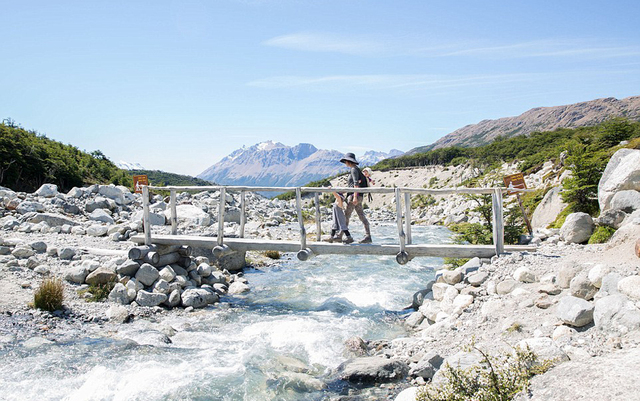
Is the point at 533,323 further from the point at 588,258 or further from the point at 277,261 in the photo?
the point at 277,261

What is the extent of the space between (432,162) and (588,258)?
87.1 metres

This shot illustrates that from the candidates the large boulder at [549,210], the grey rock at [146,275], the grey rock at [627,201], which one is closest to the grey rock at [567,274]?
the grey rock at [627,201]

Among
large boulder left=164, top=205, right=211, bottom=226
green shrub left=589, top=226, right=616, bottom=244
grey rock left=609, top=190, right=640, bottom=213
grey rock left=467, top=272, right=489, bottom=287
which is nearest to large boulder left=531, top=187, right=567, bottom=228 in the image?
grey rock left=609, top=190, right=640, bottom=213

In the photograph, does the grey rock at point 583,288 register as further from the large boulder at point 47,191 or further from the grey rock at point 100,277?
the large boulder at point 47,191

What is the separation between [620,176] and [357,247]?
7.48m

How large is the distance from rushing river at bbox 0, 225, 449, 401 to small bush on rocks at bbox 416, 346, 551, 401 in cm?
235

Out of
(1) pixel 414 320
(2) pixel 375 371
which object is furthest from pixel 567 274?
(2) pixel 375 371

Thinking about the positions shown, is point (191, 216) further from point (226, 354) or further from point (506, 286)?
point (506, 286)

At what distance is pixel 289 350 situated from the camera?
8398 mm

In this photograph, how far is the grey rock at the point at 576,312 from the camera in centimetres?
605

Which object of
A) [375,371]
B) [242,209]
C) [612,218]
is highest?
[242,209]

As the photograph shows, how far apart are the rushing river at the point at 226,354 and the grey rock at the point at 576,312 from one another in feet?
12.3

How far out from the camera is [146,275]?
11.5 metres

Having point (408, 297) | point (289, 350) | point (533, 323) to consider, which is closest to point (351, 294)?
point (408, 297)
